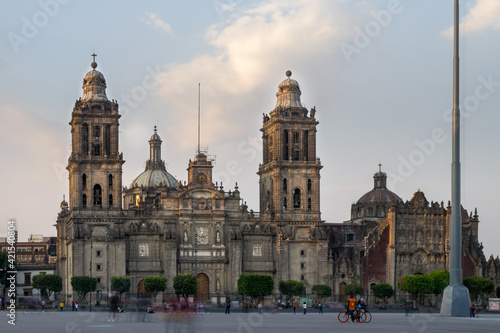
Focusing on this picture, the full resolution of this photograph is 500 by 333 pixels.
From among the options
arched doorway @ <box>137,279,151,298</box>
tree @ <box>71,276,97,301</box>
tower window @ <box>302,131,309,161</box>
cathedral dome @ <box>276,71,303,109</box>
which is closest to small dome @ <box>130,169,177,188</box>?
cathedral dome @ <box>276,71,303,109</box>

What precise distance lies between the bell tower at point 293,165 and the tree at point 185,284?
15.2m

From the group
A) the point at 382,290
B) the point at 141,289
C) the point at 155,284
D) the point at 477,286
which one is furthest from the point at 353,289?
the point at 141,289

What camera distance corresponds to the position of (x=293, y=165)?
136625mm

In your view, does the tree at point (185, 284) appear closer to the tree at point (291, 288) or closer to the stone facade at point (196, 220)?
the stone facade at point (196, 220)

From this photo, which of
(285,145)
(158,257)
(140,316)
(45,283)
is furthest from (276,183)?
(140,316)

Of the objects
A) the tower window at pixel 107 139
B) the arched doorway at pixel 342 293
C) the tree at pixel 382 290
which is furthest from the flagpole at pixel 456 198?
the tower window at pixel 107 139

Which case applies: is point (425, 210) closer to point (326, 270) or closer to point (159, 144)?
point (326, 270)

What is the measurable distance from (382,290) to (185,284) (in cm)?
2318

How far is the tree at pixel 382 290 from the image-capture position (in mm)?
128875

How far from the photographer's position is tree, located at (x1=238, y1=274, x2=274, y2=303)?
4941 inches

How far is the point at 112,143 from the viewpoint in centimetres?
13238

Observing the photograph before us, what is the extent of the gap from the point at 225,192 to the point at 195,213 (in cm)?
512

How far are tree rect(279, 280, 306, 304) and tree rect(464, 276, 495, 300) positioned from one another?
1914 cm

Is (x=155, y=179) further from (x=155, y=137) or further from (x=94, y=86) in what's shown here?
(x=94, y=86)
